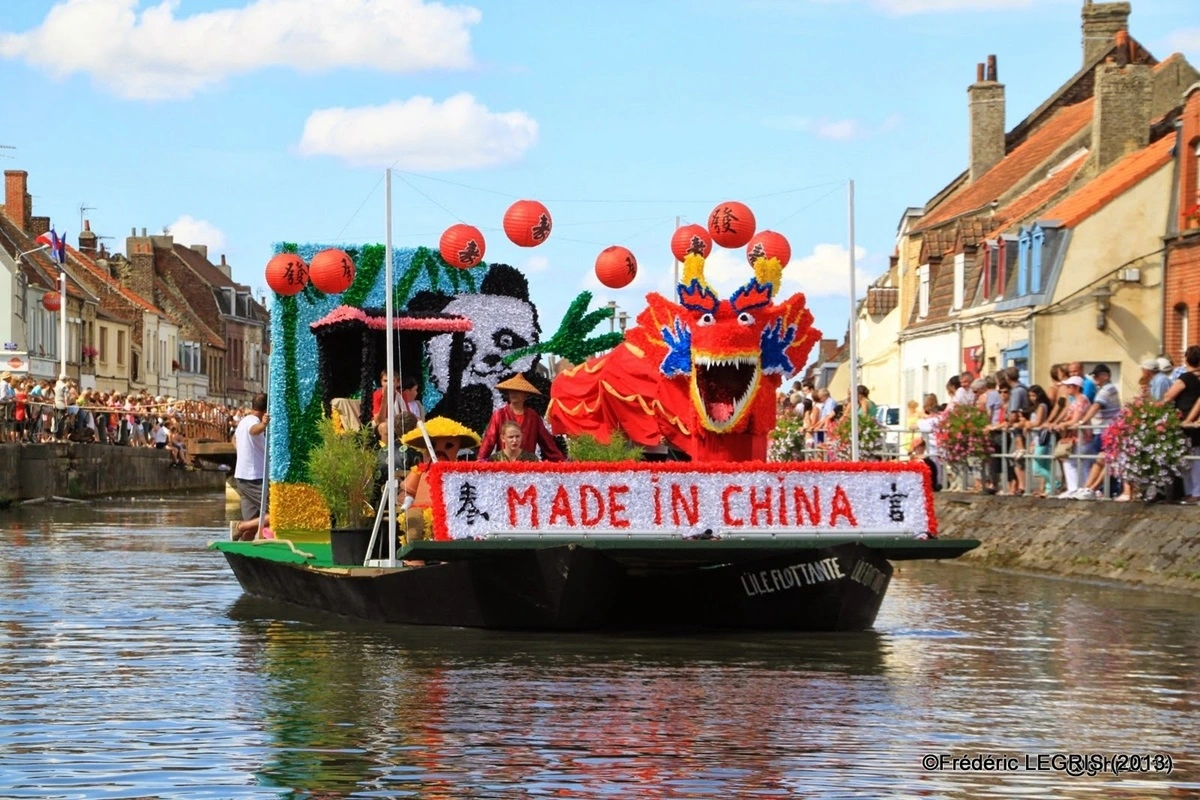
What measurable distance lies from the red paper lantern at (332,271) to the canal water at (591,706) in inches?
121

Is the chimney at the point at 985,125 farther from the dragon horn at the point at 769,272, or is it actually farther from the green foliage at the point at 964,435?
the dragon horn at the point at 769,272

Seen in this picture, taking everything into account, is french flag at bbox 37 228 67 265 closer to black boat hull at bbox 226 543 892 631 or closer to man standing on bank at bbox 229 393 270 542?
man standing on bank at bbox 229 393 270 542

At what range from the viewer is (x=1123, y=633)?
18.8 metres

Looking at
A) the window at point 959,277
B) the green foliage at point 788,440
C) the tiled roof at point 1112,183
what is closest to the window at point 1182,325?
the tiled roof at point 1112,183

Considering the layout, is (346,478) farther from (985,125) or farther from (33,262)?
(33,262)

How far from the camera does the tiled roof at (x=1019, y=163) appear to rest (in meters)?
52.6

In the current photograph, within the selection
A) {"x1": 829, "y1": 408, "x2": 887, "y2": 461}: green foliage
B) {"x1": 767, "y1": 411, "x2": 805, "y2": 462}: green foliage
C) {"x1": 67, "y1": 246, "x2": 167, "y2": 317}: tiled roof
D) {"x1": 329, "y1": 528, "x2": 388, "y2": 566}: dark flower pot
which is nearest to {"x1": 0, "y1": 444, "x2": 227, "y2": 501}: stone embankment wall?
{"x1": 767, "y1": 411, "x2": 805, "y2": 462}: green foliage

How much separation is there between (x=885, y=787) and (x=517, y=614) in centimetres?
761

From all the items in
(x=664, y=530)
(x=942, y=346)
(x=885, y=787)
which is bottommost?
(x=885, y=787)

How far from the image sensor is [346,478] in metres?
20.0

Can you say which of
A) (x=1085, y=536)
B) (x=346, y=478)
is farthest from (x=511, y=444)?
(x=1085, y=536)

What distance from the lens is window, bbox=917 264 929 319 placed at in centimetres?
5409

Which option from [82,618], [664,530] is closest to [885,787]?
[664,530]

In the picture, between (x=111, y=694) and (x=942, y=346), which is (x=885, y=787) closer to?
(x=111, y=694)
